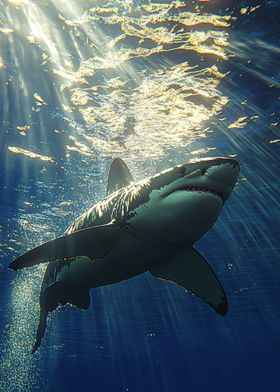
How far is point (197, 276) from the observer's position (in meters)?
5.07

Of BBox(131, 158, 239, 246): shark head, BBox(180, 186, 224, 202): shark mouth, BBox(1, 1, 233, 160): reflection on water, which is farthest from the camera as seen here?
BBox(1, 1, 233, 160): reflection on water

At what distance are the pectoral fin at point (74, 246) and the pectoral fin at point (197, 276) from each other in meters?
1.19

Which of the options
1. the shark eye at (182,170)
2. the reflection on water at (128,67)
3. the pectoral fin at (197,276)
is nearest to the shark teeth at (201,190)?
the shark eye at (182,170)

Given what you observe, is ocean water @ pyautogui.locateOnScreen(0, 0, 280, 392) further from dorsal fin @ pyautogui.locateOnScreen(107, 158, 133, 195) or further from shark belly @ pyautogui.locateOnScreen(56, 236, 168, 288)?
shark belly @ pyautogui.locateOnScreen(56, 236, 168, 288)

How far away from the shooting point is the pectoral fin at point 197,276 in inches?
192

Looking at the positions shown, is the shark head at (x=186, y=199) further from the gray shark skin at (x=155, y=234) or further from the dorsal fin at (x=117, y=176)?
the dorsal fin at (x=117, y=176)

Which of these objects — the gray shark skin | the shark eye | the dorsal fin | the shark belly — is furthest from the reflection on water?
the shark belly

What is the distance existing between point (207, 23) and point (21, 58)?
578 cm

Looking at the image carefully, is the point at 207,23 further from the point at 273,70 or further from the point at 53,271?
the point at 53,271

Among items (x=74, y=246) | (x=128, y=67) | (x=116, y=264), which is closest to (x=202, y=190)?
(x=74, y=246)

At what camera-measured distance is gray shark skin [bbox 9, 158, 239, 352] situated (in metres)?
3.57

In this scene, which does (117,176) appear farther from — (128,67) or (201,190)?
(128,67)

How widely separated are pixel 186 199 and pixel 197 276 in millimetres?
1936

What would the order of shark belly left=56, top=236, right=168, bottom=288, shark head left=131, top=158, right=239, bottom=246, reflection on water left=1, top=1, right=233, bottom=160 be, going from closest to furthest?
shark head left=131, top=158, right=239, bottom=246
shark belly left=56, top=236, right=168, bottom=288
reflection on water left=1, top=1, right=233, bottom=160
